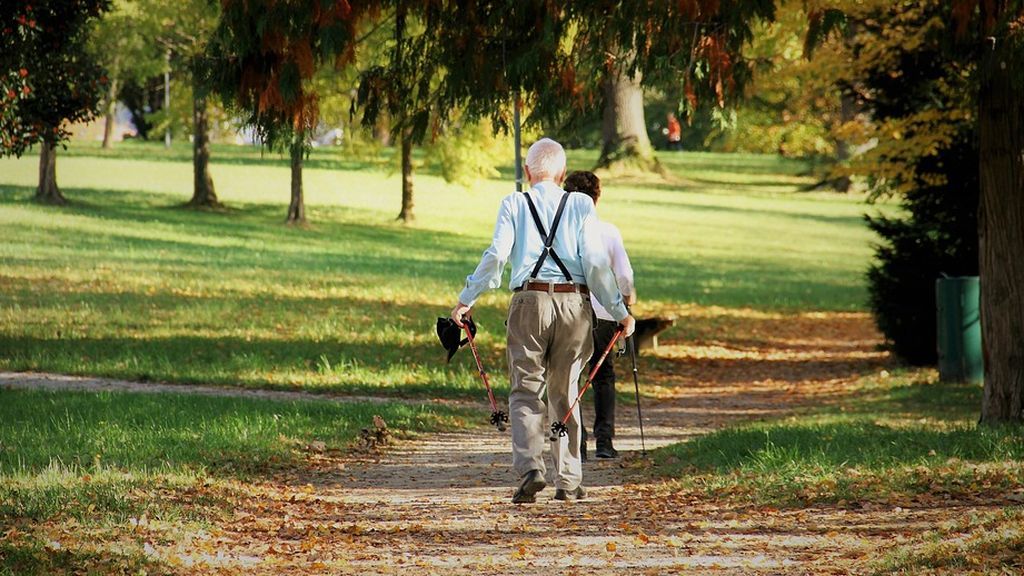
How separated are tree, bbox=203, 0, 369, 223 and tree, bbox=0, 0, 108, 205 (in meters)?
4.57

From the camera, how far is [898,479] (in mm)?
9109

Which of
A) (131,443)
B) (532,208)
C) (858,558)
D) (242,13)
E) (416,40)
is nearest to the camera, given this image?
(858,558)

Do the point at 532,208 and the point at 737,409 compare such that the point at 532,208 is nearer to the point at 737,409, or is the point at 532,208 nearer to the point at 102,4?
the point at 737,409

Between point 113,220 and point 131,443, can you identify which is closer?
point 131,443

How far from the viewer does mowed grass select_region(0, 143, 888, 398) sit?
58.9ft

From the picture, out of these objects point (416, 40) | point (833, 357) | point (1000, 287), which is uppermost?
point (416, 40)

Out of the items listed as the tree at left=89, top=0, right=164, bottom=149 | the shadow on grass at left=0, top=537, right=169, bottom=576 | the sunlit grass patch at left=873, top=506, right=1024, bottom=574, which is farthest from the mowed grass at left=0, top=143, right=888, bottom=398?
the shadow on grass at left=0, top=537, right=169, bottom=576

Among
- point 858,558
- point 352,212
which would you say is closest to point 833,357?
point 858,558

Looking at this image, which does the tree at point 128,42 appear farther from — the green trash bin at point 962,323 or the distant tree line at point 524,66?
the green trash bin at point 962,323

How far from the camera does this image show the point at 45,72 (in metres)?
17.1

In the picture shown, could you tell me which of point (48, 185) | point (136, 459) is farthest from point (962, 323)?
point (48, 185)

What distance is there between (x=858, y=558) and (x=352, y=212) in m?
37.5

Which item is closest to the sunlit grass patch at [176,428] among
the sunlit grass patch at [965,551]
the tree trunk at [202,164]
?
the sunlit grass patch at [965,551]

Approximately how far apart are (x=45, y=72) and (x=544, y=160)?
10.0m
